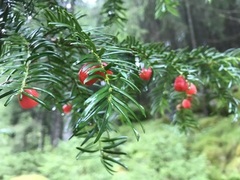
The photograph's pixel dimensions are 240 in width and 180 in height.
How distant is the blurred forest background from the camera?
2341mm

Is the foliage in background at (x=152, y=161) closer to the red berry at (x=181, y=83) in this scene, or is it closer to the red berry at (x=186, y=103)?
the red berry at (x=186, y=103)

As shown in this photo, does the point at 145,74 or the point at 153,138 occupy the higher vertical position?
the point at 145,74

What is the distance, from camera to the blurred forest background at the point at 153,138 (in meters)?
2.34

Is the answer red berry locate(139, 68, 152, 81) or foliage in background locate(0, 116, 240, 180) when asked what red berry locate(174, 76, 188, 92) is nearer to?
red berry locate(139, 68, 152, 81)

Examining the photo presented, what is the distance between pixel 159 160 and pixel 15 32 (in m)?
2.44

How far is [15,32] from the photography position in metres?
0.58

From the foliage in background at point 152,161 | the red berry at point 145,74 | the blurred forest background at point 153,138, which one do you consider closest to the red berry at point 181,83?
the red berry at point 145,74

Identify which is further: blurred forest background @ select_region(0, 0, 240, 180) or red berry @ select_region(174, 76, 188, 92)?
blurred forest background @ select_region(0, 0, 240, 180)

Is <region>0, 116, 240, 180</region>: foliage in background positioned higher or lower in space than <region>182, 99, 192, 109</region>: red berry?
lower

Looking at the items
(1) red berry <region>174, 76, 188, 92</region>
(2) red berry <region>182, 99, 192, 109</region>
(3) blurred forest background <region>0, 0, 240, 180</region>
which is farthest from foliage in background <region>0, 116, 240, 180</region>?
(1) red berry <region>174, 76, 188, 92</region>

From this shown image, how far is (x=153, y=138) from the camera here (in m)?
3.23

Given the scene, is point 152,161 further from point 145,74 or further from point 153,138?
point 145,74

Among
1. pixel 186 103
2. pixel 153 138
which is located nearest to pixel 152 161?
pixel 153 138

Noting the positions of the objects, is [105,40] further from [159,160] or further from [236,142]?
[236,142]
